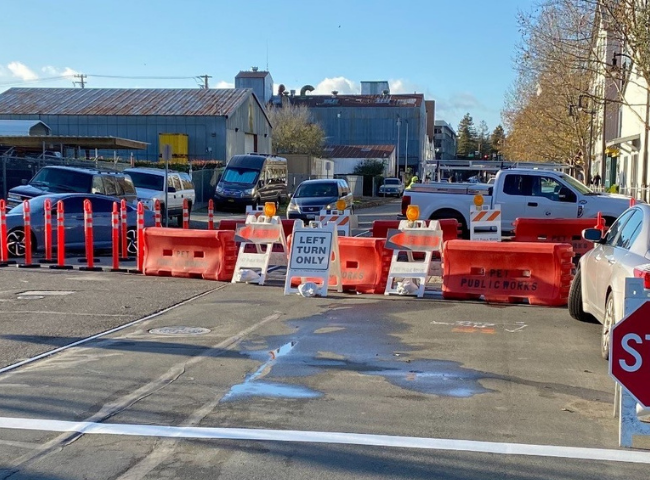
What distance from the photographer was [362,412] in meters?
6.45

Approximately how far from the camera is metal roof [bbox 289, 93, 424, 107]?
105562 mm

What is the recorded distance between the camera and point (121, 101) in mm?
58969

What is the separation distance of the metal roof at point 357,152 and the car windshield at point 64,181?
219 ft

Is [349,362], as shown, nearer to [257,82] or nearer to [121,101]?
[121,101]

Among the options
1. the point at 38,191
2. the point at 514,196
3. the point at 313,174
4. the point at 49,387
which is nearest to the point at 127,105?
the point at 313,174

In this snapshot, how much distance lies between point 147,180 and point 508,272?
65.0ft

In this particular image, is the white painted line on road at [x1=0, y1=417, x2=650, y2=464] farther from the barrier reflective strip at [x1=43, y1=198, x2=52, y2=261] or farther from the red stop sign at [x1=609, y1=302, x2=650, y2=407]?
the barrier reflective strip at [x1=43, y1=198, x2=52, y2=261]

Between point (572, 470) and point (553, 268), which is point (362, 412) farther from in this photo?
point (553, 268)

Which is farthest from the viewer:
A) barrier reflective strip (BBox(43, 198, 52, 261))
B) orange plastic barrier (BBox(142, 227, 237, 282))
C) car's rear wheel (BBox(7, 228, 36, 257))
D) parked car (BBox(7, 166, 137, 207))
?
parked car (BBox(7, 166, 137, 207))

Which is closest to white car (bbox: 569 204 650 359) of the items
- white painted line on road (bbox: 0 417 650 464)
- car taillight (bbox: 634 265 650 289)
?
car taillight (bbox: 634 265 650 289)

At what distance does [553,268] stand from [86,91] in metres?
54.5

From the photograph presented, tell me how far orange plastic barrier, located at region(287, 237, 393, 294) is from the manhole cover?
364cm

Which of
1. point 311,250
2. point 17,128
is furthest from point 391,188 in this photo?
point 311,250

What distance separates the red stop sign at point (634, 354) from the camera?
5672mm
